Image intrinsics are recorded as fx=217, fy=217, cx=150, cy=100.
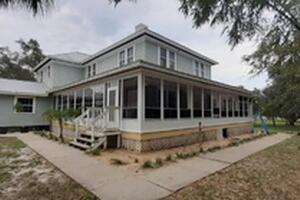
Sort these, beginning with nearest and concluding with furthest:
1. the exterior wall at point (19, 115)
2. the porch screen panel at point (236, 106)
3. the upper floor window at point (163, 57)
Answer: the upper floor window at point (163, 57), the exterior wall at point (19, 115), the porch screen panel at point (236, 106)

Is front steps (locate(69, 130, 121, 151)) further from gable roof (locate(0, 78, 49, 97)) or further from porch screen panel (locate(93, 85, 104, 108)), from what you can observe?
gable roof (locate(0, 78, 49, 97))

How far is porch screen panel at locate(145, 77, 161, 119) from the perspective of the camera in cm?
995

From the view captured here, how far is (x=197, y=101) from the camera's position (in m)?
13.3

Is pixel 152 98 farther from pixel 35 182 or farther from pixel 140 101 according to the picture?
pixel 35 182

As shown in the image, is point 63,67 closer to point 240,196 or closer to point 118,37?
point 118,37

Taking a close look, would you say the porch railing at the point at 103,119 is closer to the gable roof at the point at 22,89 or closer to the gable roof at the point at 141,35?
the gable roof at the point at 141,35

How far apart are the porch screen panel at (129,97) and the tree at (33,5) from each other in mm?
7125

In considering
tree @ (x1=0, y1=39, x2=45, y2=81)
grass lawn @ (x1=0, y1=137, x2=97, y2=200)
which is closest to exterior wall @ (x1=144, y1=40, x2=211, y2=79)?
grass lawn @ (x1=0, y1=137, x2=97, y2=200)

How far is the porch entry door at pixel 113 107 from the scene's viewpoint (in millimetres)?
10516

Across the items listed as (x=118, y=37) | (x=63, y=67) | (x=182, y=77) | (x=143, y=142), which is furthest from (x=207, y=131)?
(x=63, y=67)

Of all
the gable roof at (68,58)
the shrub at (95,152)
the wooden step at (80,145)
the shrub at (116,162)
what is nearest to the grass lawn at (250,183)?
the shrub at (116,162)

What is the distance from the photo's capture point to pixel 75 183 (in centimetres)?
525

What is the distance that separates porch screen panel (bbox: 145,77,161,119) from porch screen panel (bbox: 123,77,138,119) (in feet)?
2.21

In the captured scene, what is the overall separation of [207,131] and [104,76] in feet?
23.4
